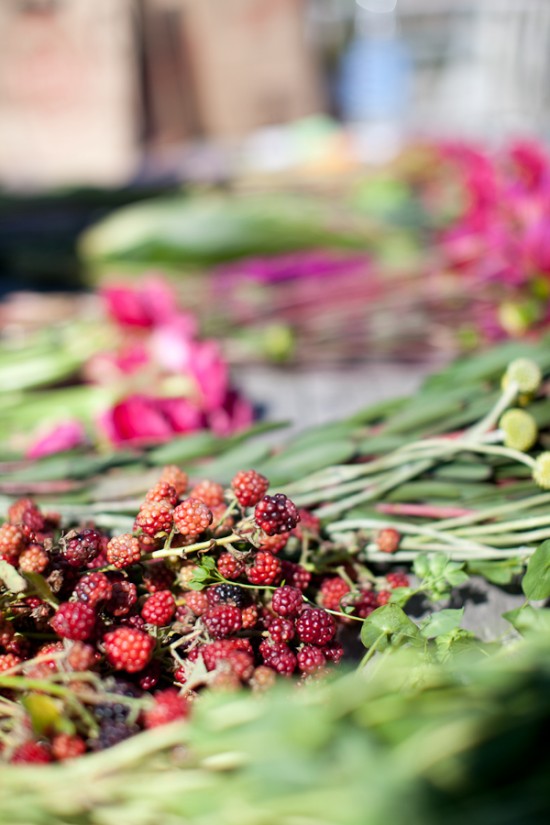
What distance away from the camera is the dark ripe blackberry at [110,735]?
422mm

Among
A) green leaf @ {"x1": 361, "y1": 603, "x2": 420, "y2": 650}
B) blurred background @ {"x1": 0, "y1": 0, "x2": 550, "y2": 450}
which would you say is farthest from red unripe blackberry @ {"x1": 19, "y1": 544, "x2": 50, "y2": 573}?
blurred background @ {"x1": 0, "y1": 0, "x2": 550, "y2": 450}

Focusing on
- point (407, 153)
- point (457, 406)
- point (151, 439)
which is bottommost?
point (151, 439)

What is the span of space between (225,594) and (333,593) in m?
0.12

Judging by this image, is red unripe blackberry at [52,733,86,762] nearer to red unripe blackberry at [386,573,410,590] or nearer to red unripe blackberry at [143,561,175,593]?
red unripe blackberry at [143,561,175,593]

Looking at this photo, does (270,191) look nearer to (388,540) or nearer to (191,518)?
(388,540)

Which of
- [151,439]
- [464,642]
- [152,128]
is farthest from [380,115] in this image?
[464,642]

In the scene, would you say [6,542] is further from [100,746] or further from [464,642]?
[464,642]

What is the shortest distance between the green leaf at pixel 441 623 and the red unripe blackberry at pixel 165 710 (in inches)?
7.0

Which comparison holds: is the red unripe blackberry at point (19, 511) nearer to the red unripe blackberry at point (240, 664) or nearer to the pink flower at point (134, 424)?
the red unripe blackberry at point (240, 664)

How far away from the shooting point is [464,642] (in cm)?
54

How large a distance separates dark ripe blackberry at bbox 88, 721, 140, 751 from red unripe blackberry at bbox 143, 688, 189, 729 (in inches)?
0.5

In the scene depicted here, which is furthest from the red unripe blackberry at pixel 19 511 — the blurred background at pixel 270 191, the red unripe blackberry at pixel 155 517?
the blurred background at pixel 270 191

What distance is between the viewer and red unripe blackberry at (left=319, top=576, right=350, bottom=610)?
0.60 m

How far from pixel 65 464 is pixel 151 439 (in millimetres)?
178
